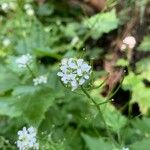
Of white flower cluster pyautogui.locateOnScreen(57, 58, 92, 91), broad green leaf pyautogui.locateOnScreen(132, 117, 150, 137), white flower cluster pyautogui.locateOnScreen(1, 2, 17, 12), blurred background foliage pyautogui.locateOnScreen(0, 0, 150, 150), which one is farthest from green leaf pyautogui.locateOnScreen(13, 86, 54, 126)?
white flower cluster pyautogui.locateOnScreen(1, 2, 17, 12)

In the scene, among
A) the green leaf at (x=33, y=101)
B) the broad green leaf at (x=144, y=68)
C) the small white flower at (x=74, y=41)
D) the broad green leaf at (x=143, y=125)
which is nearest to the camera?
the green leaf at (x=33, y=101)

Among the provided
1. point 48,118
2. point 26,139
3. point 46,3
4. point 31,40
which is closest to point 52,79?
point 48,118

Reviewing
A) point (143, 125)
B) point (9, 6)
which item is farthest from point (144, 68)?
point (9, 6)

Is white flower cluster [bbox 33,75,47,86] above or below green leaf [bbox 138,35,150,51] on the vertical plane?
below

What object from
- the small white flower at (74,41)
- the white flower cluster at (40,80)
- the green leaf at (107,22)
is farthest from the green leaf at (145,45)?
the white flower cluster at (40,80)

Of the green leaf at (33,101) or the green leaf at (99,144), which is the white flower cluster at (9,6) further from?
the green leaf at (99,144)

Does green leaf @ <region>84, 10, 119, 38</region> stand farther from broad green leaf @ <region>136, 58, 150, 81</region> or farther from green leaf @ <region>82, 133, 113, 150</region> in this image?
green leaf @ <region>82, 133, 113, 150</region>

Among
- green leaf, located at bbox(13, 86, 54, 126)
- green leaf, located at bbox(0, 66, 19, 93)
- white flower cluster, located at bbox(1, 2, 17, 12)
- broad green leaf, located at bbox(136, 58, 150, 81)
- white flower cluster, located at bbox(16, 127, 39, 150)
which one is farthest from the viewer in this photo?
white flower cluster, located at bbox(1, 2, 17, 12)
